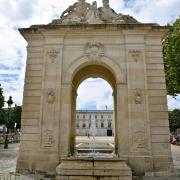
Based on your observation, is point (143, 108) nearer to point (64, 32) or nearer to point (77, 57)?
point (77, 57)

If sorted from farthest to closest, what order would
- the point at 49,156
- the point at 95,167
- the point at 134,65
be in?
the point at 134,65
the point at 49,156
the point at 95,167

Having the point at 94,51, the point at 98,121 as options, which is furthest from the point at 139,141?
the point at 98,121

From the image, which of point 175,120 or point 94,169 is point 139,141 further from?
point 175,120

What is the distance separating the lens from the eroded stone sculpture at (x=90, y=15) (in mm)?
11859

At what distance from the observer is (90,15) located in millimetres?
12039

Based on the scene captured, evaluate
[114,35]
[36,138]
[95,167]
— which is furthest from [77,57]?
[95,167]

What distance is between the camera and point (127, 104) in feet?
35.7

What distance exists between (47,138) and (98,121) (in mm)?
81686

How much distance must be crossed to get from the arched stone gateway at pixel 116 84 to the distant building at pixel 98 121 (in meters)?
77.7

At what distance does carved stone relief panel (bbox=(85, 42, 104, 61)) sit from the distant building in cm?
7792

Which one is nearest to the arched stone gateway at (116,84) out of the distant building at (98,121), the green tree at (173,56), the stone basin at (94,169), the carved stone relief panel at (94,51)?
the carved stone relief panel at (94,51)

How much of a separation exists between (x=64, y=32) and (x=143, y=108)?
5161mm

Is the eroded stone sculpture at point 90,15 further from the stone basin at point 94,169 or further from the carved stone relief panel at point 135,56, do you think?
the stone basin at point 94,169

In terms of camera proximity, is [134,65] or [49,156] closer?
[49,156]
